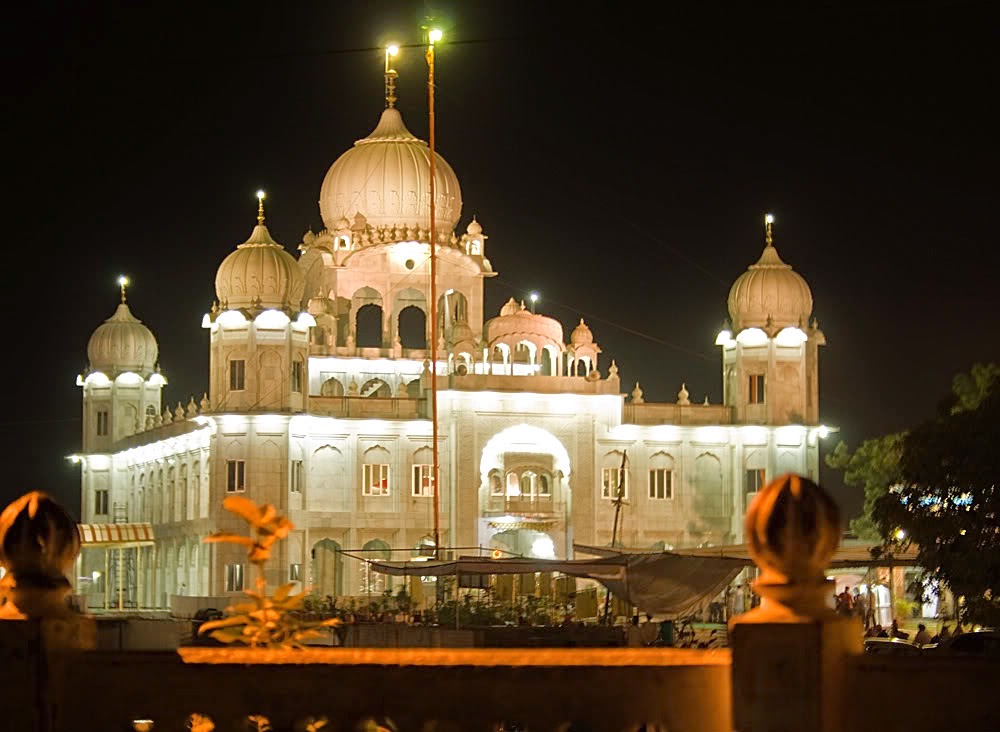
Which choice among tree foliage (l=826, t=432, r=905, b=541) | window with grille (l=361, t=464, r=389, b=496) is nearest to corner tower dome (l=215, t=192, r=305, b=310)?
window with grille (l=361, t=464, r=389, b=496)

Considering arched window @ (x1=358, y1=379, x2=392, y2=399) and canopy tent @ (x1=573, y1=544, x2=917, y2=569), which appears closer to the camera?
canopy tent @ (x1=573, y1=544, x2=917, y2=569)

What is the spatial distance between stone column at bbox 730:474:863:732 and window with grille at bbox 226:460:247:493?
4589cm

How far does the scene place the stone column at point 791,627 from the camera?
642 centimetres

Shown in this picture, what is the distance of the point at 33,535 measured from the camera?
22.9 feet

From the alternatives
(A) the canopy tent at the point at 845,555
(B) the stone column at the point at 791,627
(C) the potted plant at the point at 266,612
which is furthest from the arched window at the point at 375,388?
(B) the stone column at the point at 791,627

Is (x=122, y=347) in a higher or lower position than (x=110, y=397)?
higher

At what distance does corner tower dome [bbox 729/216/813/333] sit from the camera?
57594 millimetres

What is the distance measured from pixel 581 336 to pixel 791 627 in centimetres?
5019

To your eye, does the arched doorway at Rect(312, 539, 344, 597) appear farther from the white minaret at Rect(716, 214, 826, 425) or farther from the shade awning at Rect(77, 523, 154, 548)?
the white minaret at Rect(716, 214, 826, 425)

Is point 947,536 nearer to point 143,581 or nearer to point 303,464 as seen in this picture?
point 303,464

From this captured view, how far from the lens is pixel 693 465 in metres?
56.6

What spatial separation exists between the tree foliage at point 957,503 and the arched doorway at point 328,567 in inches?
1005

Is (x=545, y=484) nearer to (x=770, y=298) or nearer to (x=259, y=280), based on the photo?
(x=770, y=298)

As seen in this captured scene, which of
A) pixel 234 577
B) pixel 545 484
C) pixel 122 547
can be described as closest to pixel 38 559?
pixel 234 577
